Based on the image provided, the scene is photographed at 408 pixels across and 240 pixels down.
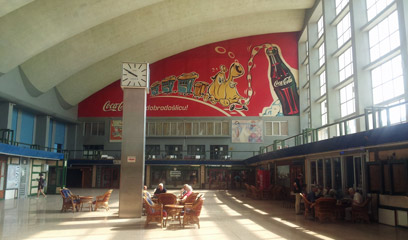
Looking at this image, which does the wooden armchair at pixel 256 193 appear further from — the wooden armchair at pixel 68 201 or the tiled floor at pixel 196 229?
the wooden armchair at pixel 68 201

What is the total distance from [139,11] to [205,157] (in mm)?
12988

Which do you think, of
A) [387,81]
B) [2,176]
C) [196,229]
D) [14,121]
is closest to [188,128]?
[14,121]

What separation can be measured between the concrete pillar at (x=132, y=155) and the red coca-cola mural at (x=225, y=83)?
19.4 metres

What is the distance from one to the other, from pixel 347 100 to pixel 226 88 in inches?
511

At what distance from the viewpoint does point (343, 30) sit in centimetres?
1956

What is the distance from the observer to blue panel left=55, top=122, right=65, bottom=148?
98.4 ft

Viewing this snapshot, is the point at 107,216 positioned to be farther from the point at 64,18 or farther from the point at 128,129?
the point at 64,18

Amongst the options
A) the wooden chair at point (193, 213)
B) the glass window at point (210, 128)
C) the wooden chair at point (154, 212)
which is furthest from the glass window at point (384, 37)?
the glass window at point (210, 128)

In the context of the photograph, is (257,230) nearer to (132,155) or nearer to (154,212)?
(154,212)

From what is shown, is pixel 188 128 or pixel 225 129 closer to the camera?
pixel 225 129

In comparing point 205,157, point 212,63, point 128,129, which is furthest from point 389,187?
point 212,63

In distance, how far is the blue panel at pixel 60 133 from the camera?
2999 cm

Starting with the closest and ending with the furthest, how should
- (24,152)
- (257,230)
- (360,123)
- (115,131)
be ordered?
1. (257,230)
2. (360,123)
3. (24,152)
4. (115,131)

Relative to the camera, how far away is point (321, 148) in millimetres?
11828
